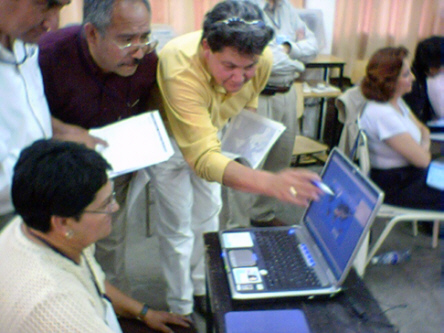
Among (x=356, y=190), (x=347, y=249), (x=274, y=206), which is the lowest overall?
(x=274, y=206)

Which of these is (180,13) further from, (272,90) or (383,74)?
(383,74)

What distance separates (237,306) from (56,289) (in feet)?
1.28

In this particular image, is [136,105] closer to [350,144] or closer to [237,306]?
[237,306]

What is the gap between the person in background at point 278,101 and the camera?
2.42 metres

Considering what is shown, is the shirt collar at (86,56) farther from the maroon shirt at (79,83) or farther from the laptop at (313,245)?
the laptop at (313,245)

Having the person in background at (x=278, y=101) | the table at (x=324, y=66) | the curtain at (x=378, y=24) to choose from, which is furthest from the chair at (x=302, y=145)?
the curtain at (x=378, y=24)

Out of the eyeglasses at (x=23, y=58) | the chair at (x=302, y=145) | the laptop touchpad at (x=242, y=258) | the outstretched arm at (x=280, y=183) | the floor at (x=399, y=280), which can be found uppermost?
the eyeglasses at (x=23, y=58)

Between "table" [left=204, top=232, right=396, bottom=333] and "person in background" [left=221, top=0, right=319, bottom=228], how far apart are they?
1.48 metres

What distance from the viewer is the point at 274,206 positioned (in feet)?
8.55

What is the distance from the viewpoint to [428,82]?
2.73m

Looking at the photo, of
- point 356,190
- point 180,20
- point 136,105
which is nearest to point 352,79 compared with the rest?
point 180,20

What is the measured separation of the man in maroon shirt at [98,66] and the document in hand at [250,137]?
15.8 inches

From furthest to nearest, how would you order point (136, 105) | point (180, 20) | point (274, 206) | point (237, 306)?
point (180, 20) → point (274, 206) → point (136, 105) → point (237, 306)

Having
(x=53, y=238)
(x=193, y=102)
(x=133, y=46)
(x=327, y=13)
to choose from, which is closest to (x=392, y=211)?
A: (x=193, y=102)
